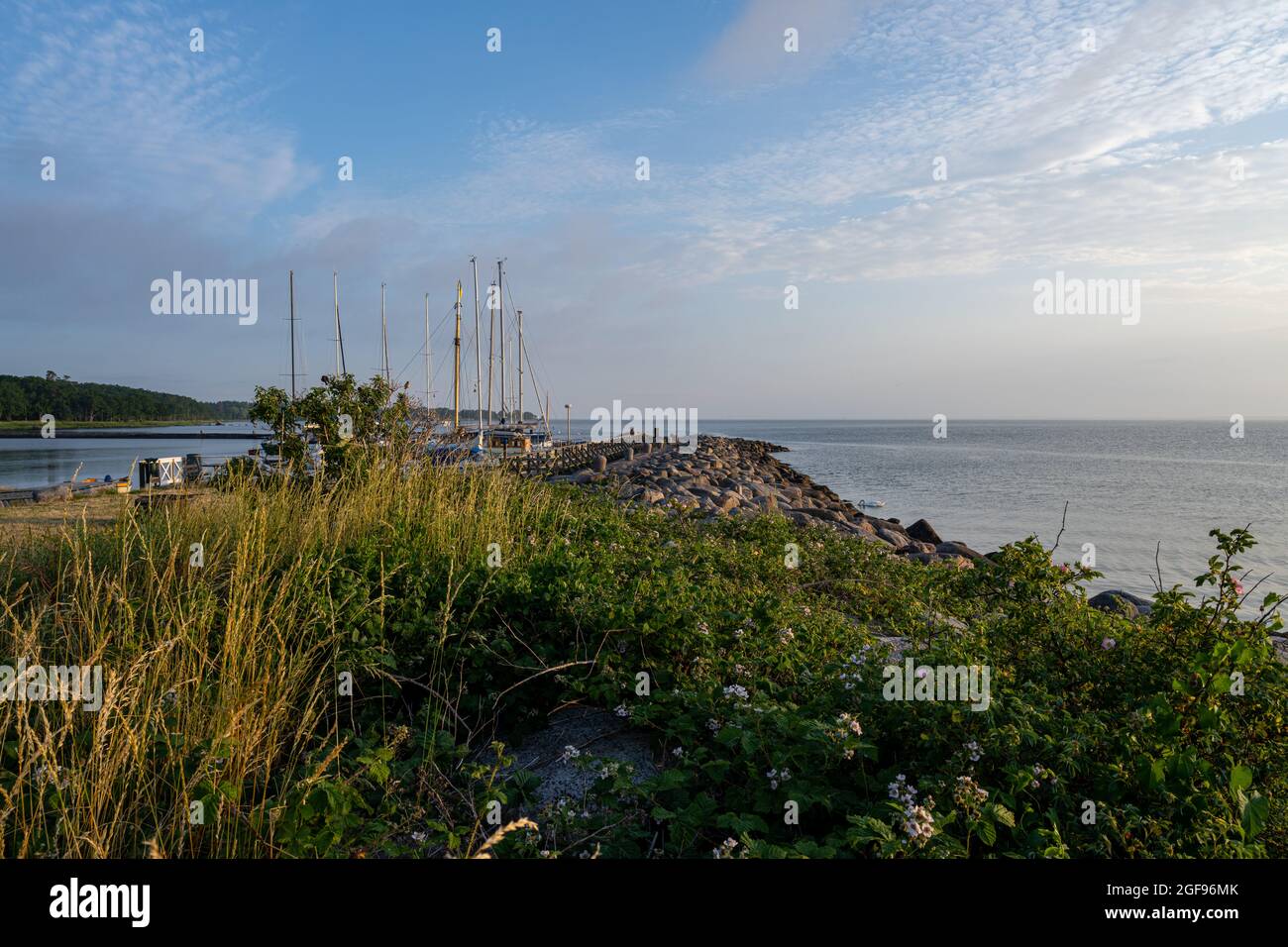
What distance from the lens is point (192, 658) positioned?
351 cm

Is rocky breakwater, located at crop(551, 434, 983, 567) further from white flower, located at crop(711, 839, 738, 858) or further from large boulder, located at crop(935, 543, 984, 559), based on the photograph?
white flower, located at crop(711, 839, 738, 858)

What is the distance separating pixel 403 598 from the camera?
4707 mm

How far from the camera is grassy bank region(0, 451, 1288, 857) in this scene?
2682 millimetres

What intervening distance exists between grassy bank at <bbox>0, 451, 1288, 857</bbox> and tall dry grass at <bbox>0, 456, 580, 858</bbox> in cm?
2

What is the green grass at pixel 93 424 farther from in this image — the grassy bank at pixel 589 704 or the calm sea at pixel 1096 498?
the grassy bank at pixel 589 704

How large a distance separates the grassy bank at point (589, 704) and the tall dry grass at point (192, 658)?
0.02 metres

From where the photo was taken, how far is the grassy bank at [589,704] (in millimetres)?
2682

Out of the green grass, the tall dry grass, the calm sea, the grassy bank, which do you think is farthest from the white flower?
the green grass

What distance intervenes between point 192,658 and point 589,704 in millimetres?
2002

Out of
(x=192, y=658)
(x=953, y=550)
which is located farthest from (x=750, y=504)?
(x=192, y=658)

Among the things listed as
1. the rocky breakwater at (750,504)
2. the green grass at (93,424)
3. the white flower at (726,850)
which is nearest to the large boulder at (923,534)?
the rocky breakwater at (750,504)
